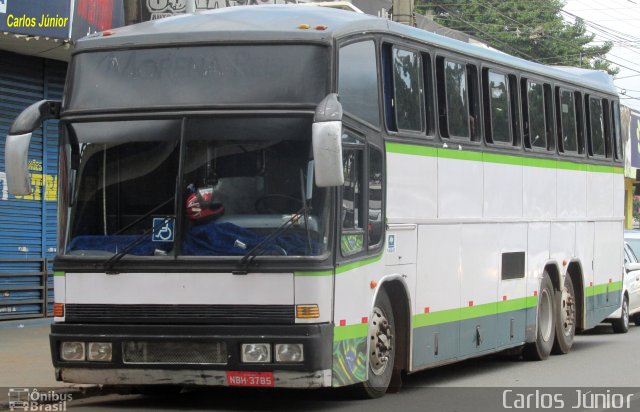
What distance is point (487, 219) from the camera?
14828mm

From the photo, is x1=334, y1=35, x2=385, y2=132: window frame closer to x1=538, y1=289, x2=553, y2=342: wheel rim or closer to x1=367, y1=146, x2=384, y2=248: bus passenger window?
x1=367, y1=146, x2=384, y2=248: bus passenger window

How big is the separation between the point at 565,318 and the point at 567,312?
12 cm

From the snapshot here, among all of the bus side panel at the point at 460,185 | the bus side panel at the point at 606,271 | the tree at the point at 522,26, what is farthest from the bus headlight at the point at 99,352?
the tree at the point at 522,26

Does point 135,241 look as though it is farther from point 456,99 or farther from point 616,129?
point 616,129

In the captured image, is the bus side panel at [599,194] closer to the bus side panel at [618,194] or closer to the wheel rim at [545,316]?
the bus side panel at [618,194]

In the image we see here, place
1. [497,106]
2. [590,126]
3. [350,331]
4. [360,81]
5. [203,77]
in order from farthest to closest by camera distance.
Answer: [590,126]
[497,106]
[360,81]
[350,331]
[203,77]

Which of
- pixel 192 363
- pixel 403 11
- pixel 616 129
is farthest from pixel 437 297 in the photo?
pixel 403 11

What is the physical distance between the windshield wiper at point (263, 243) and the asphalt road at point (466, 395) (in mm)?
1703

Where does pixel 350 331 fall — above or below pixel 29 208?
below

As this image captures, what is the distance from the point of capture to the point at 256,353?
10.5 m

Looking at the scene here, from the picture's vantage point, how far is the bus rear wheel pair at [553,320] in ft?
54.9

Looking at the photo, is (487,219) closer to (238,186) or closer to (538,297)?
(538,297)

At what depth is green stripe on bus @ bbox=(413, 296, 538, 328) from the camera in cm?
1305

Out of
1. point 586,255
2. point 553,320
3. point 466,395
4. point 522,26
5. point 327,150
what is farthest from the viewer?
point 522,26
